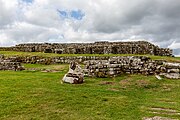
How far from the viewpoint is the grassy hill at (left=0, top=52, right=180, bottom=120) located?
483 inches

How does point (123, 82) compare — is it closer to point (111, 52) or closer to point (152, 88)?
Answer: point (152, 88)

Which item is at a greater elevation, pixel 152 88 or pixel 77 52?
pixel 77 52

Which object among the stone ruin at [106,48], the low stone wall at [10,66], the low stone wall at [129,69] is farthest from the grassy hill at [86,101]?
the stone ruin at [106,48]

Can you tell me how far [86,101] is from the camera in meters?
14.7

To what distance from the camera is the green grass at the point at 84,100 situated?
12.3 metres

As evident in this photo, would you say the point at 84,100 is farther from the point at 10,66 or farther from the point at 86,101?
the point at 10,66

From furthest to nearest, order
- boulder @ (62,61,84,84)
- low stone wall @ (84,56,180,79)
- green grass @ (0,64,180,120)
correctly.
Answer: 1. low stone wall @ (84,56,180,79)
2. boulder @ (62,61,84,84)
3. green grass @ (0,64,180,120)

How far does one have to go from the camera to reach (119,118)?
12141 millimetres

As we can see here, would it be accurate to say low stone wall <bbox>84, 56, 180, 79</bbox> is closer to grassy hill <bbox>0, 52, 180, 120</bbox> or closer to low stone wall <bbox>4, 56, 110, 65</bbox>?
grassy hill <bbox>0, 52, 180, 120</bbox>

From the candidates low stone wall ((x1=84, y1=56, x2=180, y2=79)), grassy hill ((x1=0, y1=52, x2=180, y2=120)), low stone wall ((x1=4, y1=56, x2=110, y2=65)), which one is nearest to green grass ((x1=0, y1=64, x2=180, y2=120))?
grassy hill ((x1=0, y1=52, x2=180, y2=120))

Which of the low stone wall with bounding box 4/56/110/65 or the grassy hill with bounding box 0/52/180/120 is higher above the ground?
the low stone wall with bounding box 4/56/110/65

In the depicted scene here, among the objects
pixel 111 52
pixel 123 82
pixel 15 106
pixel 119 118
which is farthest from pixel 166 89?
pixel 111 52

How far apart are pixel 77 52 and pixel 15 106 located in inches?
1274

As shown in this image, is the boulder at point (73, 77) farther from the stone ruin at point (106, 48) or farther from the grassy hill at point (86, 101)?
the stone ruin at point (106, 48)
